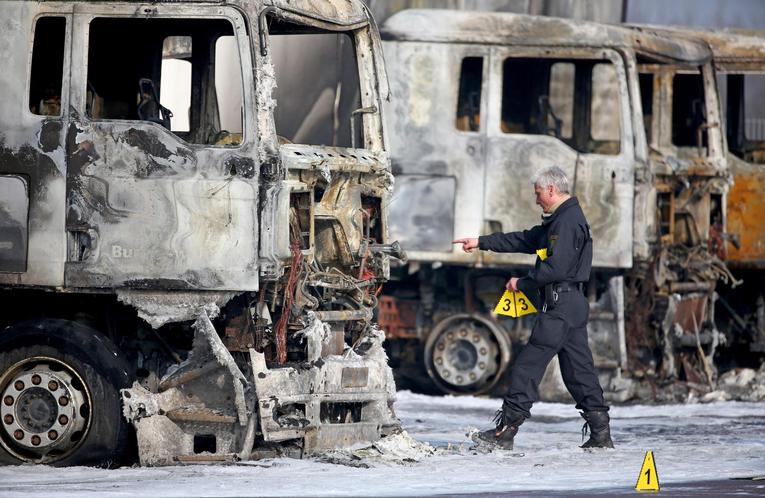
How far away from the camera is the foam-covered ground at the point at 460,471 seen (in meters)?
9.27

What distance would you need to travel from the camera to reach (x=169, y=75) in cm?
1162

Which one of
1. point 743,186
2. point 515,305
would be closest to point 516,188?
point 743,186

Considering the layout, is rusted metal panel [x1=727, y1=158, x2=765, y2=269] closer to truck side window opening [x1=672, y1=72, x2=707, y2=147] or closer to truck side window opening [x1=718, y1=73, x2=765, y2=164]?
truck side window opening [x1=718, y1=73, x2=765, y2=164]

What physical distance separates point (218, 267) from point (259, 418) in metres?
0.89

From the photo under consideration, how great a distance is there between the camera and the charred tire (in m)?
10.2

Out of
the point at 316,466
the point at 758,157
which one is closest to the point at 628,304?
the point at 758,157

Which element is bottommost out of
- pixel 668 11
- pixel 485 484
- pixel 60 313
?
pixel 485 484

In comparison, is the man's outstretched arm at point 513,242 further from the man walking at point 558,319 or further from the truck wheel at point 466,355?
the truck wheel at point 466,355

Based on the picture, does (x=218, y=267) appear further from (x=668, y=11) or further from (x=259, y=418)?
(x=668, y=11)

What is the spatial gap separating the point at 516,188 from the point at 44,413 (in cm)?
628

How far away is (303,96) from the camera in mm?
15422

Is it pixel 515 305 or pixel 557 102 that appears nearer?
pixel 515 305

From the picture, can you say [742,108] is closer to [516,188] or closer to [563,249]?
[516,188]

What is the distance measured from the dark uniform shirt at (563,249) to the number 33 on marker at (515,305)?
242 millimetres
